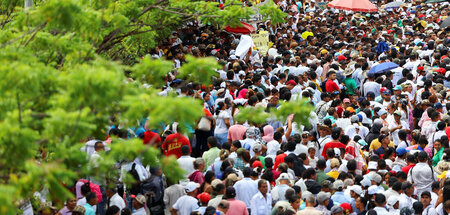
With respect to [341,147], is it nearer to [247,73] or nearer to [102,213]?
[102,213]

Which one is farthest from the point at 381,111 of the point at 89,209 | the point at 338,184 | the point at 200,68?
the point at 200,68

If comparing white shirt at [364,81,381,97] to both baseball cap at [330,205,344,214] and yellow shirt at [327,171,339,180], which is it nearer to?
yellow shirt at [327,171,339,180]

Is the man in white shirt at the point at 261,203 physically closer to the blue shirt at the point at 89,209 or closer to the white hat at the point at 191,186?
the white hat at the point at 191,186

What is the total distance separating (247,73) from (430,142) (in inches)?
234

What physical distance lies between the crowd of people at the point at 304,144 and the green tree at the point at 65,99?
0.65 meters

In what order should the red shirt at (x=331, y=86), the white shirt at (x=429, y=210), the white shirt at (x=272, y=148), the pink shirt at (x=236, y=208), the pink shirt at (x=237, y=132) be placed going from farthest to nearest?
the red shirt at (x=331, y=86) < the pink shirt at (x=237, y=132) < the white shirt at (x=272, y=148) < the white shirt at (x=429, y=210) < the pink shirt at (x=236, y=208)

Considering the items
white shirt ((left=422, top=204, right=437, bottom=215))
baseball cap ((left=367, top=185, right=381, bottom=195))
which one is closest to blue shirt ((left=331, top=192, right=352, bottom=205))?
baseball cap ((left=367, top=185, right=381, bottom=195))

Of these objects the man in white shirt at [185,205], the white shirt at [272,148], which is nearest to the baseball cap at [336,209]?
the man in white shirt at [185,205]

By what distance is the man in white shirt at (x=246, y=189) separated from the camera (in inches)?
417

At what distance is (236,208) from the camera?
9.89 m

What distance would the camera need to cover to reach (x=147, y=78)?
7.92 metres

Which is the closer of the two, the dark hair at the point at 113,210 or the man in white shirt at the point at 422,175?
the dark hair at the point at 113,210

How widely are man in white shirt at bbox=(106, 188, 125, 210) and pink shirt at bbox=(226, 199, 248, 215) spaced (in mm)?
1616

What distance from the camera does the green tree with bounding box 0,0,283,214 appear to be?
6434 mm
